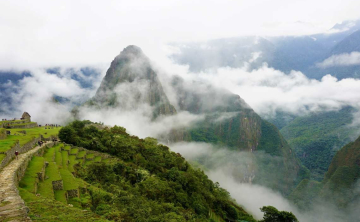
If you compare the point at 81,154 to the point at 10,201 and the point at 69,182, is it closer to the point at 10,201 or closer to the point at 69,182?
the point at 69,182

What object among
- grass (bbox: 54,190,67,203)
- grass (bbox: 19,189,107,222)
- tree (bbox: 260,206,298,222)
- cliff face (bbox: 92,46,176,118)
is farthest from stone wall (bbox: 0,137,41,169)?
cliff face (bbox: 92,46,176,118)

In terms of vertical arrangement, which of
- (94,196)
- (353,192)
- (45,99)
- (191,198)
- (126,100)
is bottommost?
(353,192)

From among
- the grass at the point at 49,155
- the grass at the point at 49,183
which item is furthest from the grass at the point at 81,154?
the grass at the point at 49,183

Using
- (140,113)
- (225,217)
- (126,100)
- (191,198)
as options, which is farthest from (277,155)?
(191,198)

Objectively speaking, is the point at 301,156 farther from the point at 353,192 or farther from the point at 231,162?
the point at 353,192

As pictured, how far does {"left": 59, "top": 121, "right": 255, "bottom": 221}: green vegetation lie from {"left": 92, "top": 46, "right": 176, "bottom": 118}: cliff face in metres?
99.9

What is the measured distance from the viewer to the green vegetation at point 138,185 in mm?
16375

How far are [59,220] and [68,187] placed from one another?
8.57 m

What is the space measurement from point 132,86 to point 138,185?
136 metres

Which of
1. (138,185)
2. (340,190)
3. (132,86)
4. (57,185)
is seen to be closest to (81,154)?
(138,185)

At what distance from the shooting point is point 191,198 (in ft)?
108

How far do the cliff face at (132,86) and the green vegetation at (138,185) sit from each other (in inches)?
3934

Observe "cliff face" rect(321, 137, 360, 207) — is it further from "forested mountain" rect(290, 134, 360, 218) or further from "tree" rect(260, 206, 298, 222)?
"tree" rect(260, 206, 298, 222)

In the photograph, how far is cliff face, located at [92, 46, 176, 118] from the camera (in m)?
148
